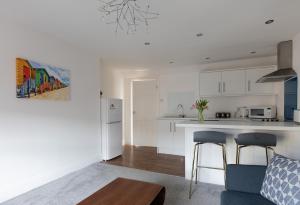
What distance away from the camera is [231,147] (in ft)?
9.40

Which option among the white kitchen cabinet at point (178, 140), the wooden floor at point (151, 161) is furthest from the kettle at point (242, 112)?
the wooden floor at point (151, 161)

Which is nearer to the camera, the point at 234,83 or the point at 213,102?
the point at 234,83

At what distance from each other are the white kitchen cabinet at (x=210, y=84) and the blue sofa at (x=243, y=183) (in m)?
2.87

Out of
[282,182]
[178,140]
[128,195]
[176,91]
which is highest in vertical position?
[176,91]

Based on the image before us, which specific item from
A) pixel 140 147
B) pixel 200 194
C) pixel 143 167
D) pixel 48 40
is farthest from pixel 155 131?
pixel 48 40

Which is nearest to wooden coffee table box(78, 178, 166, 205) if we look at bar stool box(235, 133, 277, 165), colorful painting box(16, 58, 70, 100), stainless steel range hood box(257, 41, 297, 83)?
bar stool box(235, 133, 277, 165)

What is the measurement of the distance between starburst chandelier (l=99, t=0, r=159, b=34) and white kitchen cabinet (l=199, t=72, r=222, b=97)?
257cm

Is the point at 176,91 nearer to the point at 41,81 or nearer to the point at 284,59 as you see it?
the point at 284,59

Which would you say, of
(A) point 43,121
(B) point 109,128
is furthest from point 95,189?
(B) point 109,128

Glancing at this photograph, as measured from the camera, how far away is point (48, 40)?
10.1 feet

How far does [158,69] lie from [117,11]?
3.40m

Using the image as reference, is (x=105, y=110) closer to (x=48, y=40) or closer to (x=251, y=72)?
(x=48, y=40)

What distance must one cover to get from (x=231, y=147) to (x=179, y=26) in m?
2.05

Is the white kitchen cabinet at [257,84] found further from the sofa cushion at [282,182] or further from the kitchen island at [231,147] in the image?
the sofa cushion at [282,182]
